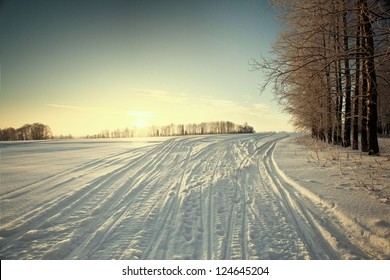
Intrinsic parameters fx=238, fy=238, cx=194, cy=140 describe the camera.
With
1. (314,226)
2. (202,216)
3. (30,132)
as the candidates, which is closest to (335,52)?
(314,226)

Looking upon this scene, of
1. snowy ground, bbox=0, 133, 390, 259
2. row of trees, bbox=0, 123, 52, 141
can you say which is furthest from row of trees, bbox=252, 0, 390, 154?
row of trees, bbox=0, 123, 52, 141

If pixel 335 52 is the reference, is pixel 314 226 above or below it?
below

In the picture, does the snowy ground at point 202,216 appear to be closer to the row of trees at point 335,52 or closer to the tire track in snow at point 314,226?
the tire track in snow at point 314,226

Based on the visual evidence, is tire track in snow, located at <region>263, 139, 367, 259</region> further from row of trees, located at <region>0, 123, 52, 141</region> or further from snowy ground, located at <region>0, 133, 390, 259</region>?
row of trees, located at <region>0, 123, 52, 141</region>

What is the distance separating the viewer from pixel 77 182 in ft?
23.4

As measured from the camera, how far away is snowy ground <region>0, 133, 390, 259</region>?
3.32 m

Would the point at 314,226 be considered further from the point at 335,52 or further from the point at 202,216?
the point at 335,52

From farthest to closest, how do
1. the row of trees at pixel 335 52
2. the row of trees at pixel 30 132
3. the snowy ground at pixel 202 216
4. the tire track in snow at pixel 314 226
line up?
the row of trees at pixel 30 132
the row of trees at pixel 335 52
the snowy ground at pixel 202 216
the tire track in snow at pixel 314 226

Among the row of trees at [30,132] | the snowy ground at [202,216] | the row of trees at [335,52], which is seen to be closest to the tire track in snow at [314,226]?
the snowy ground at [202,216]

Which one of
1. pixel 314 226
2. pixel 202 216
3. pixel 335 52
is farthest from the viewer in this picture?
pixel 335 52

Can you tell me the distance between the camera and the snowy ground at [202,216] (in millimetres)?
3316

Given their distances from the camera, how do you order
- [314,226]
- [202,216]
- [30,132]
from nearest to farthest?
1. [314,226]
2. [202,216]
3. [30,132]

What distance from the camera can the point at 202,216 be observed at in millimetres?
4434
